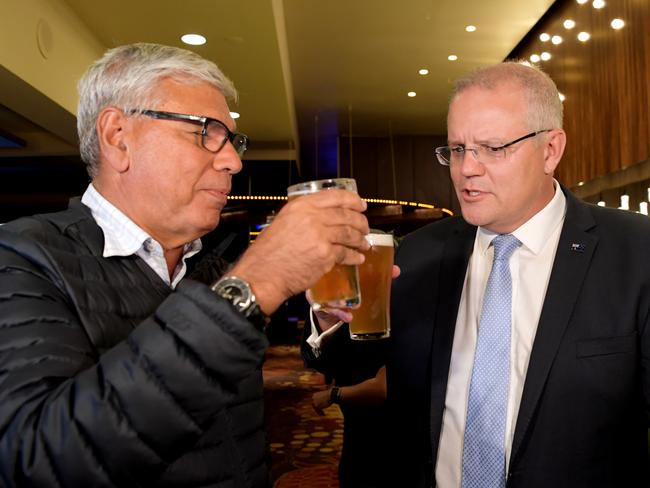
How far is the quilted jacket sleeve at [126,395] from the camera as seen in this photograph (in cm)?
76

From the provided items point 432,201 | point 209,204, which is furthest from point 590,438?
point 432,201

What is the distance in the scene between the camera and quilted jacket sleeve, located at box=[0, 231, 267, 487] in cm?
76

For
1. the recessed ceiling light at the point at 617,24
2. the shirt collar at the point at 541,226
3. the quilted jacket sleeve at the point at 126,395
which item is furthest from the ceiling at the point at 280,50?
the quilted jacket sleeve at the point at 126,395

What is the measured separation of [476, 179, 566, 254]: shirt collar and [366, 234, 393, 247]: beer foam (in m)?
0.61

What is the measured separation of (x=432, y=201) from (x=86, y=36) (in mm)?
7898

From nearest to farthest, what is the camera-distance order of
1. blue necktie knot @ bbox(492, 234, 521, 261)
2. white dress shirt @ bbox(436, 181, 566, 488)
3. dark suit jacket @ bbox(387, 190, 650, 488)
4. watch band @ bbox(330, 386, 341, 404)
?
dark suit jacket @ bbox(387, 190, 650, 488) → white dress shirt @ bbox(436, 181, 566, 488) → blue necktie knot @ bbox(492, 234, 521, 261) → watch band @ bbox(330, 386, 341, 404)

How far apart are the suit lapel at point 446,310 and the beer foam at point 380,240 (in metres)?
0.53

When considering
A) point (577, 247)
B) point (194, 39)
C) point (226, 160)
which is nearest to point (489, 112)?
point (577, 247)

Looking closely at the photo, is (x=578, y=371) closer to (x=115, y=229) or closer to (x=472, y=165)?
(x=472, y=165)

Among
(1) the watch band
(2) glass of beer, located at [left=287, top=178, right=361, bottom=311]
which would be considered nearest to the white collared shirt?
→ (2) glass of beer, located at [left=287, top=178, right=361, bottom=311]

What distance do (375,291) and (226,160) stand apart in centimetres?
44

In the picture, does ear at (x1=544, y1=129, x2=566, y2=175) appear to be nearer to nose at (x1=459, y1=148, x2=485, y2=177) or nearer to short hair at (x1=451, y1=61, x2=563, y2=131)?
short hair at (x1=451, y1=61, x2=563, y2=131)

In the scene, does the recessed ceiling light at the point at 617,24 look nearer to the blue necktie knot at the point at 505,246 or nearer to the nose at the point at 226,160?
the blue necktie knot at the point at 505,246

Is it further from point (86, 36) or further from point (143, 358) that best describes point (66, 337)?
point (86, 36)
